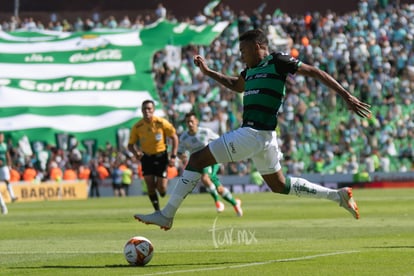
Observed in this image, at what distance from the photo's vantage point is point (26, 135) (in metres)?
45.9

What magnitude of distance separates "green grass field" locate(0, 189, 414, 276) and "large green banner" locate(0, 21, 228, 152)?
2010cm

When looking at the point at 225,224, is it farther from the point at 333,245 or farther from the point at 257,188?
the point at 257,188

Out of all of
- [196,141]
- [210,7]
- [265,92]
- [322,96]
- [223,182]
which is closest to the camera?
[265,92]

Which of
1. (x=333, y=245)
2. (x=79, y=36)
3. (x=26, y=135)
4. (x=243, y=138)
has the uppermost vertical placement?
(x=79, y=36)

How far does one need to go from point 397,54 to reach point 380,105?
3.10m

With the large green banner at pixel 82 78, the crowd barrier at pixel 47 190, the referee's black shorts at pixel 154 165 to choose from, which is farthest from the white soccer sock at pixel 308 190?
the large green banner at pixel 82 78

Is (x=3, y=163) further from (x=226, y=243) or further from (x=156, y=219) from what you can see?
(x=156, y=219)

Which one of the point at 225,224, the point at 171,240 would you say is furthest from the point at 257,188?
the point at 171,240

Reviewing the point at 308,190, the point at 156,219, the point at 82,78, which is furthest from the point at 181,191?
the point at 82,78

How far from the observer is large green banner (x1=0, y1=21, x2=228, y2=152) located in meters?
47.0

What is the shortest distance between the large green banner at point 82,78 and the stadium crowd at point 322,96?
0.99 m

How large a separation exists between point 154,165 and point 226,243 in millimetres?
8621

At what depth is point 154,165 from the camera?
24.3 m

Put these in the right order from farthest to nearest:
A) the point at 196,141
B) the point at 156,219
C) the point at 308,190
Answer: the point at 196,141, the point at 308,190, the point at 156,219
